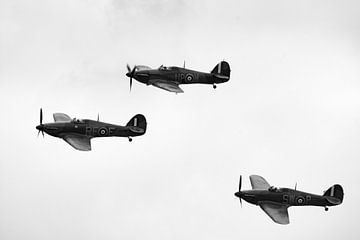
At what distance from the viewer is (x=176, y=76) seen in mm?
140375

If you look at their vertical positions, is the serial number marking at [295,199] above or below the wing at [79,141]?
below

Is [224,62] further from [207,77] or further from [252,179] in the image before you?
[252,179]

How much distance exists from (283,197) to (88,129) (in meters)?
25.2

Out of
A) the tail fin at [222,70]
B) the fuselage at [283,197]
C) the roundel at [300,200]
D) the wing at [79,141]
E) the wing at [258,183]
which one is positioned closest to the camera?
the wing at [79,141]

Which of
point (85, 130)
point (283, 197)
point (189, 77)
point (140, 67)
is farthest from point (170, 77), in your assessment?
point (283, 197)

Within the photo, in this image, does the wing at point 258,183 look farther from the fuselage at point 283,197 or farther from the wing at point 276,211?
the wing at point 276,211

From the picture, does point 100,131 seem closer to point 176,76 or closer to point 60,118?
point 60,118

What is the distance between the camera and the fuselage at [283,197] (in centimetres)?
12675

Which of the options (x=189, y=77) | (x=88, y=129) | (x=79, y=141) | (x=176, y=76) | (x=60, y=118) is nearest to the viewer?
(x=79, y=141)

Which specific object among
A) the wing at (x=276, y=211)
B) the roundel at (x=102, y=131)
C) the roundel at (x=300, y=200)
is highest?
the roundel at (x=102, y=131)

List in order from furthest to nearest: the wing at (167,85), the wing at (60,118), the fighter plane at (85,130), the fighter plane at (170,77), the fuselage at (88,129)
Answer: the fighter plane at (170,77), the wing at (167,85), the wing at (60,118), the fuselage at (88,129), the fighter plane at (85,130)

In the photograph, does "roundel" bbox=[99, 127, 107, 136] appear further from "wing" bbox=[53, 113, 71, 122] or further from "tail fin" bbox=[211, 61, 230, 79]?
"tail fin" bbox=[211, 61, 230, 79]

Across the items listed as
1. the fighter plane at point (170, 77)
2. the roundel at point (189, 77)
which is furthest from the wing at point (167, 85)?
the roundel at point (189, 77)

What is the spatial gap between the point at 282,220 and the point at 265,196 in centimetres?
417
